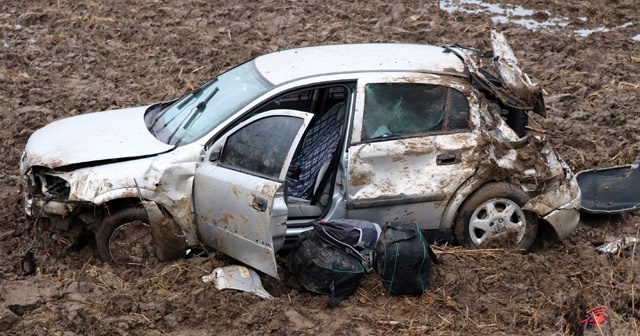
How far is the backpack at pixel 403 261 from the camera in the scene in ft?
22.8

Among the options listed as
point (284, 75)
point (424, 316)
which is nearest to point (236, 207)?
point (284, 75)

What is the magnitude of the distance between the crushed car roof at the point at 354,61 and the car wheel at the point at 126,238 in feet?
5.35

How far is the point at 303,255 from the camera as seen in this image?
7035mm

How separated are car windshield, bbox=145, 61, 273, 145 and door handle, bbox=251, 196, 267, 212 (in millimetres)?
784

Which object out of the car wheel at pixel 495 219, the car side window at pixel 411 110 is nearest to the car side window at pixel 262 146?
the car side window at pixel 411 110

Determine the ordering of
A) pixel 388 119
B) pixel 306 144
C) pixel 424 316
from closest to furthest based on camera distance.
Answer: pixel 424 316 → pixel 388 119 → pixel 306 144

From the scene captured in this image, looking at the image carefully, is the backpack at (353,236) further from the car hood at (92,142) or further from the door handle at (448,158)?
the car hood at (92,142)

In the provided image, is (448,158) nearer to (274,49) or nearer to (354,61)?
(354,61)

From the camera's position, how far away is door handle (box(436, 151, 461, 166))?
7.46 meters

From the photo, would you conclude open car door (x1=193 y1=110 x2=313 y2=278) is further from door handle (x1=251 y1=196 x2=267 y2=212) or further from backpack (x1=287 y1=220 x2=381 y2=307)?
backpack (x1=287 y1=220 x2=381 y2=307)

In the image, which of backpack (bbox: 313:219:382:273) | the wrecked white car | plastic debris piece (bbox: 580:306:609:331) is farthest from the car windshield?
plastic debris piece (bbox: 580:306:609:331)

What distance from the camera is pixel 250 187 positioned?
22.7 feet

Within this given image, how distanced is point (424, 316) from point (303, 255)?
3.56 ft

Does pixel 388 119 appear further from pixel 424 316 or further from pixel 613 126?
pixel 613 126
